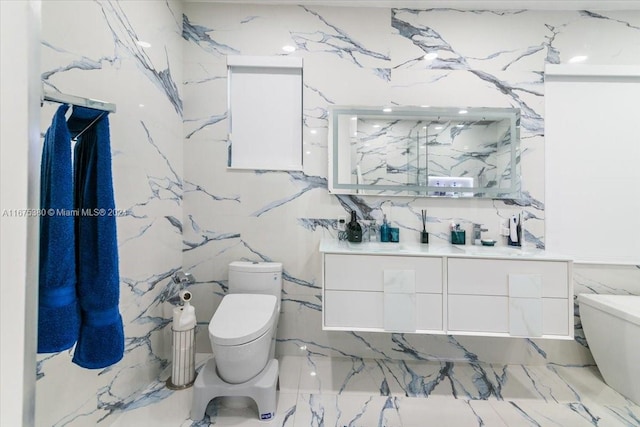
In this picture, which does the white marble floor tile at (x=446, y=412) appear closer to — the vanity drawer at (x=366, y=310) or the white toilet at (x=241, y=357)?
the vanity drawer at (x=366, y=310)

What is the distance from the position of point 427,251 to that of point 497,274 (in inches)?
15.0

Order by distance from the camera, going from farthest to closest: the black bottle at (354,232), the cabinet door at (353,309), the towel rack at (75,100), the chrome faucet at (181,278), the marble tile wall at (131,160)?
the black bottle at (354,232) < the chrome faucet at (181,278) < the cabinet door at (353,309) < the marble tile wall at (131,160) < the towel rack at (75,100)

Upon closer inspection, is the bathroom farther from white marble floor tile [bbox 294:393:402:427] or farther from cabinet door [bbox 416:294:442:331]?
cabinet door [bbox 416:294:442:331]

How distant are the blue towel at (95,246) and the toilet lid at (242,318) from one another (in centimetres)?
66

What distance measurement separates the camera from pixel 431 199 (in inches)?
76.4

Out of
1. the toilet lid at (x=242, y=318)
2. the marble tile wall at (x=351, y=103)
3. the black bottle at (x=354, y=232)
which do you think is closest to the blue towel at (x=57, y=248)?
the toilet lid at (x=242, y=318)

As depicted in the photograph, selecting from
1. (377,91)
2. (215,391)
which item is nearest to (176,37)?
(377,91)

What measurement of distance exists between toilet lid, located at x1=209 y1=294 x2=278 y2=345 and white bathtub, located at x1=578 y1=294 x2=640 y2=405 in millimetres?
1994

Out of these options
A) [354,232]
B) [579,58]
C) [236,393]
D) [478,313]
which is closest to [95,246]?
[236,393]

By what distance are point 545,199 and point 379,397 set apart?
5.73ft

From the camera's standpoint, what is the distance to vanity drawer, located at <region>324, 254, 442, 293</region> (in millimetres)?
1521

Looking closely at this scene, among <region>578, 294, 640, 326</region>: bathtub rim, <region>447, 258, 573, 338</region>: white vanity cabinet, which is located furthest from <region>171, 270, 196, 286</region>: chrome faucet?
<region>578, 294, 640, 326</region>: bathtub rim

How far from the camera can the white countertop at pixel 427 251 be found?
1506mm

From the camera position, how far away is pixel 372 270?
154cm
